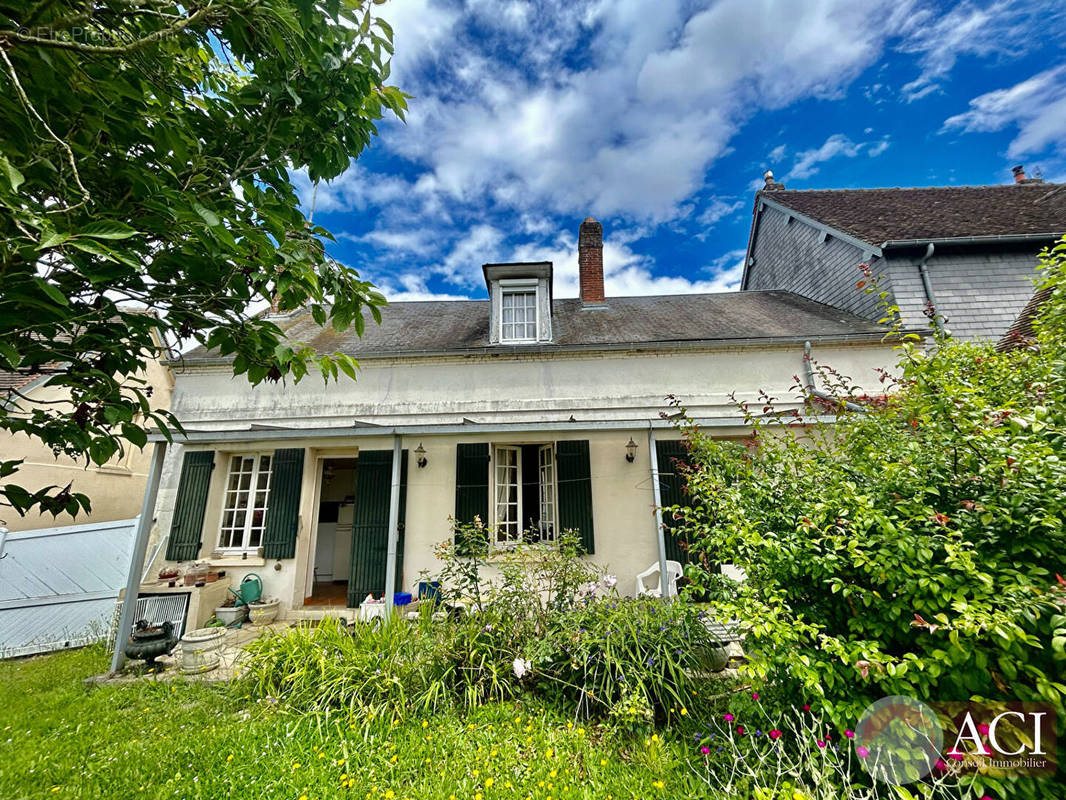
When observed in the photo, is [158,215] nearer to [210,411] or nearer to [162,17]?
[162,17]

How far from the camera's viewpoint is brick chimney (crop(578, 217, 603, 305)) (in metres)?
10.3

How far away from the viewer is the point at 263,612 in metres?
6.77

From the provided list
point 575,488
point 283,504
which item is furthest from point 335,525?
point 575,488

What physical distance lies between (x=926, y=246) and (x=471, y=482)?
10.4 meters

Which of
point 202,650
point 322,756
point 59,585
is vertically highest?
point 59,585

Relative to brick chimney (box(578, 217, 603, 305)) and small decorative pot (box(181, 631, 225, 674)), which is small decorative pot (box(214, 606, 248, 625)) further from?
brick chimney (box(578, 217, 603, 305))

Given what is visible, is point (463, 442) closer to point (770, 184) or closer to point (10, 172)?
point (10, 172)

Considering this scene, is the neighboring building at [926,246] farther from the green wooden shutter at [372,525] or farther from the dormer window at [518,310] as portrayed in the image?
the green wooden shutter at [372,525]

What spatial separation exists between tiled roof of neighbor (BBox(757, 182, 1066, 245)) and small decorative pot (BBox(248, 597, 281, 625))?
1374 cm

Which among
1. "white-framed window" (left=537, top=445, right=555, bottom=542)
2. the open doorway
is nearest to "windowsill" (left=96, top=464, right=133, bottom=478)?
the open doorway

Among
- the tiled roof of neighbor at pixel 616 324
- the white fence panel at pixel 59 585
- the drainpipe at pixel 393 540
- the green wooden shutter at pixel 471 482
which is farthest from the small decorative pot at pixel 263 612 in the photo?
the tiled roof of neighbor at pixel 616 324

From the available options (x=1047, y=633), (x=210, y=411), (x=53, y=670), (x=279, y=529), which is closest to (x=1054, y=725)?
(x=1047, y=633)

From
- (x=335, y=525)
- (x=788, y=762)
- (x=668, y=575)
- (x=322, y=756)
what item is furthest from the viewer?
(x=335, y=525)

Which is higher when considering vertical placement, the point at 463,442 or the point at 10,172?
the point at 463,442
